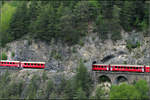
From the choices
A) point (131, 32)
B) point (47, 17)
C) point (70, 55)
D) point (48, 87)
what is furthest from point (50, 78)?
point (131, 32)

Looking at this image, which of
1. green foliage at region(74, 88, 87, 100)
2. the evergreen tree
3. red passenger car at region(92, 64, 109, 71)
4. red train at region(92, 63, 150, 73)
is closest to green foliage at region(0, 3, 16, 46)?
the evergreen tree

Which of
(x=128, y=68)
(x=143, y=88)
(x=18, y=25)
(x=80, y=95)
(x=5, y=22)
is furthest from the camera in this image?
(x=5, y=22)

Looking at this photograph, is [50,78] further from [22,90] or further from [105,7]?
[105,7]

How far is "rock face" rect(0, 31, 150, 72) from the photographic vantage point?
48.8 meters

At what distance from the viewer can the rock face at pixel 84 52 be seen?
48.8 m

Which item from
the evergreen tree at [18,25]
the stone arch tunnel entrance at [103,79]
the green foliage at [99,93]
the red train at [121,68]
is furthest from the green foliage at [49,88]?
the evergreen tree at [18,25]

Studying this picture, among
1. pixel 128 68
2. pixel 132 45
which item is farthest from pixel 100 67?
pixel 132 45

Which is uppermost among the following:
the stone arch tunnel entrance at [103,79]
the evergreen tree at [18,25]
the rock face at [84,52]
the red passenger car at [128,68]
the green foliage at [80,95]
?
the evergreen tree at [18,25]

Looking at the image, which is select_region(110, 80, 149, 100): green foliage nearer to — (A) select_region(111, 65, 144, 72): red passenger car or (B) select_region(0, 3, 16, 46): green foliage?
(A) select_region(111, 65, 144, 72): red passenger car

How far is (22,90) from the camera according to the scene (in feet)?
150

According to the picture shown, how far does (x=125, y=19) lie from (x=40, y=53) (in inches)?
770

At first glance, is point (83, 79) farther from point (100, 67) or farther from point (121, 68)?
point (121, 68)

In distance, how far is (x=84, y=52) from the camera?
52.5m

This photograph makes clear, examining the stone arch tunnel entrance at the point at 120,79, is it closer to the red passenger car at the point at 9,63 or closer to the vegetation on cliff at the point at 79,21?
the vegetation on cliff at the point at 79,21
